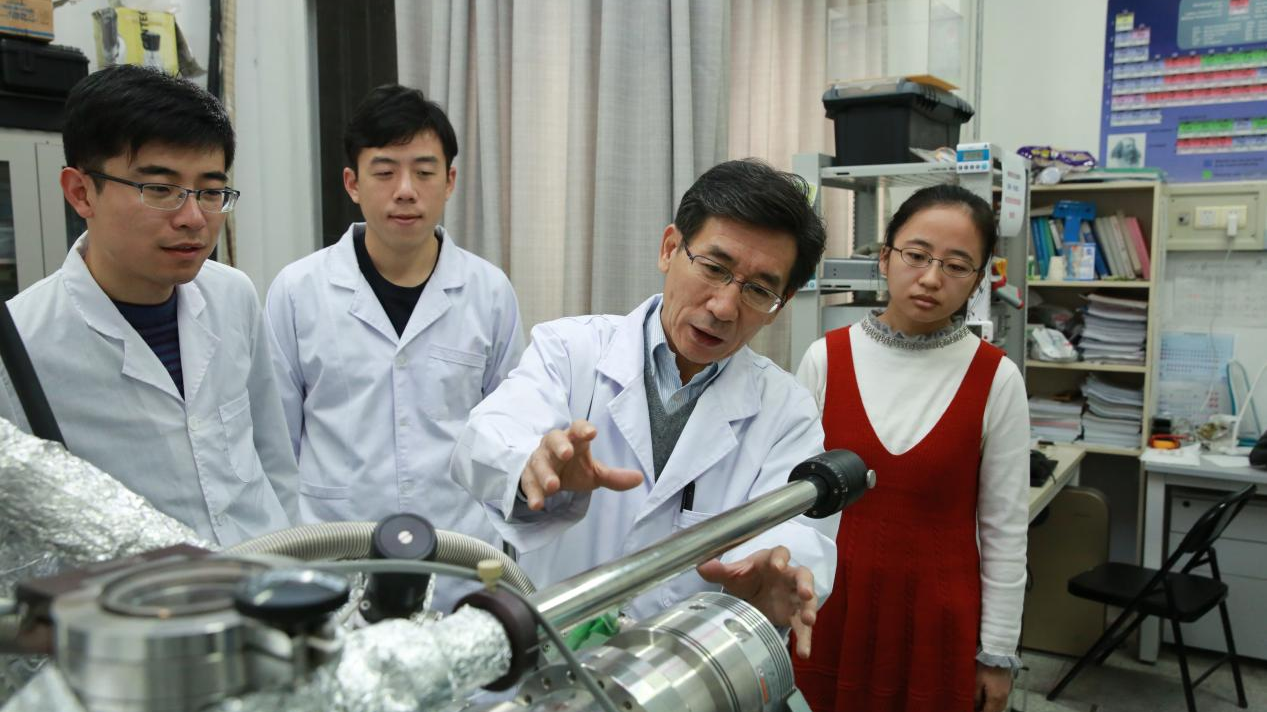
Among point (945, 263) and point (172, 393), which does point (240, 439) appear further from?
point (945, 263)

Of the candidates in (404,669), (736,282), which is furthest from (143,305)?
(404,669)

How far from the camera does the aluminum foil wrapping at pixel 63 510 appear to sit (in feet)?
1.90

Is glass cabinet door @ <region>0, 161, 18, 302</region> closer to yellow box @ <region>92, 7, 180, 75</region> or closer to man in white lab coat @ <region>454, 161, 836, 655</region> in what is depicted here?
yellow box @ <region>92, 7, 180, 75</region>

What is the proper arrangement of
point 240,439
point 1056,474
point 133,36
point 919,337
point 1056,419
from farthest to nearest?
1. point 1056,419
2. point 1056,474
3. point 133,36
4. point 919,337
5. point 240,439

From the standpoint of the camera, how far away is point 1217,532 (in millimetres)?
2861

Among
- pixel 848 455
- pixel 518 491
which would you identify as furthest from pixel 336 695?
pixel 518 491

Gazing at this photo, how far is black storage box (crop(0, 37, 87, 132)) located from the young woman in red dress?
1903 millimetres

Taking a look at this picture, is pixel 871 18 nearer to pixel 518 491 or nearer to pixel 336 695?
pixel 518 491

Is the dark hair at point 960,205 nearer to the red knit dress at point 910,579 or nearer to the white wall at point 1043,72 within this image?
the red knit dress at point 910,579

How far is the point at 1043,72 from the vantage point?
12.9ft

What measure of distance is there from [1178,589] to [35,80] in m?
3.53

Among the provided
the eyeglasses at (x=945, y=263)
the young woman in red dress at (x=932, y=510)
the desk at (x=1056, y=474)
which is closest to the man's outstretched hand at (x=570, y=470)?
the young woman in red dress at (x=932, y=510)

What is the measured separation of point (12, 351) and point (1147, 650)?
366cm

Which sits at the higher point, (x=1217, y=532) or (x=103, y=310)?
(x=103, y=310)
